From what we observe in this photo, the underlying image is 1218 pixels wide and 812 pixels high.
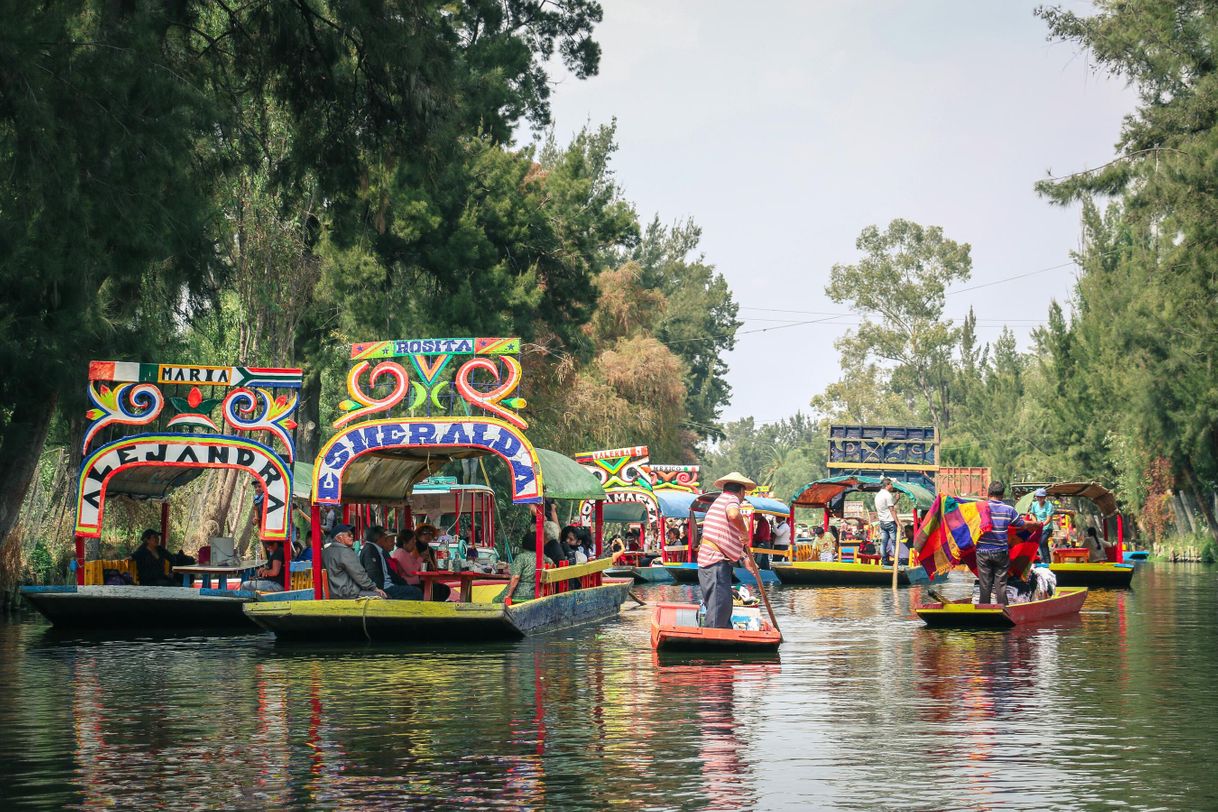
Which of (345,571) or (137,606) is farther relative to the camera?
(137,606)

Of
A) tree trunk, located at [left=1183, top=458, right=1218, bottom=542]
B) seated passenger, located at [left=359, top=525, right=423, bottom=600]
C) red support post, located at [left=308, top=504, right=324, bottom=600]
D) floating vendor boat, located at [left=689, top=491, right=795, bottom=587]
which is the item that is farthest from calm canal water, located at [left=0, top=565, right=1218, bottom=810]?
tree trunk, located at [left=1183, top=458, right=1218, bottom=542]

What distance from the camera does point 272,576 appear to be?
80.1ft

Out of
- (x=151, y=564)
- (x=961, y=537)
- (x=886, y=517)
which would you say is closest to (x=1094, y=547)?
(x=886, y=517)

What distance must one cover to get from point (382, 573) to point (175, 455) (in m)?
4.18

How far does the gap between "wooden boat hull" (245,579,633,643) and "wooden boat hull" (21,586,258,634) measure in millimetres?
1979

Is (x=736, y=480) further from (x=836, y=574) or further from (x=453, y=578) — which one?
(x=836, y=574)

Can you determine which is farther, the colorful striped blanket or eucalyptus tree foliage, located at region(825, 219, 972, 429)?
eucalyptus tree foliage, located at region(825, 219, 972, 429)

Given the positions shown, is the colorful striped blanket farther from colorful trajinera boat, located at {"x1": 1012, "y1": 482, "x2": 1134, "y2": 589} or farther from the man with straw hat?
colorful trajinera boat, located at {"x1": 1012, "y1": 482, "x2": 1134, "y2": 589}

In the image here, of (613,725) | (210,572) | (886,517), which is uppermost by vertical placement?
(886,517)

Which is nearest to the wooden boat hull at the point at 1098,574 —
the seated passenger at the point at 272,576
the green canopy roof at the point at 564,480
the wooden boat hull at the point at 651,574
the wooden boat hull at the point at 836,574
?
the wooden boat hull at the point at 836,574

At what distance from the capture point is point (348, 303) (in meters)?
38.7

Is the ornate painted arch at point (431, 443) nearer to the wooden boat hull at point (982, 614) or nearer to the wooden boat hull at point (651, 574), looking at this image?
the wooden boat hull at point (982, 614)

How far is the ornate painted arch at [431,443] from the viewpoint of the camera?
21016 mm

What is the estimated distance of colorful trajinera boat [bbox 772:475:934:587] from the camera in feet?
121
